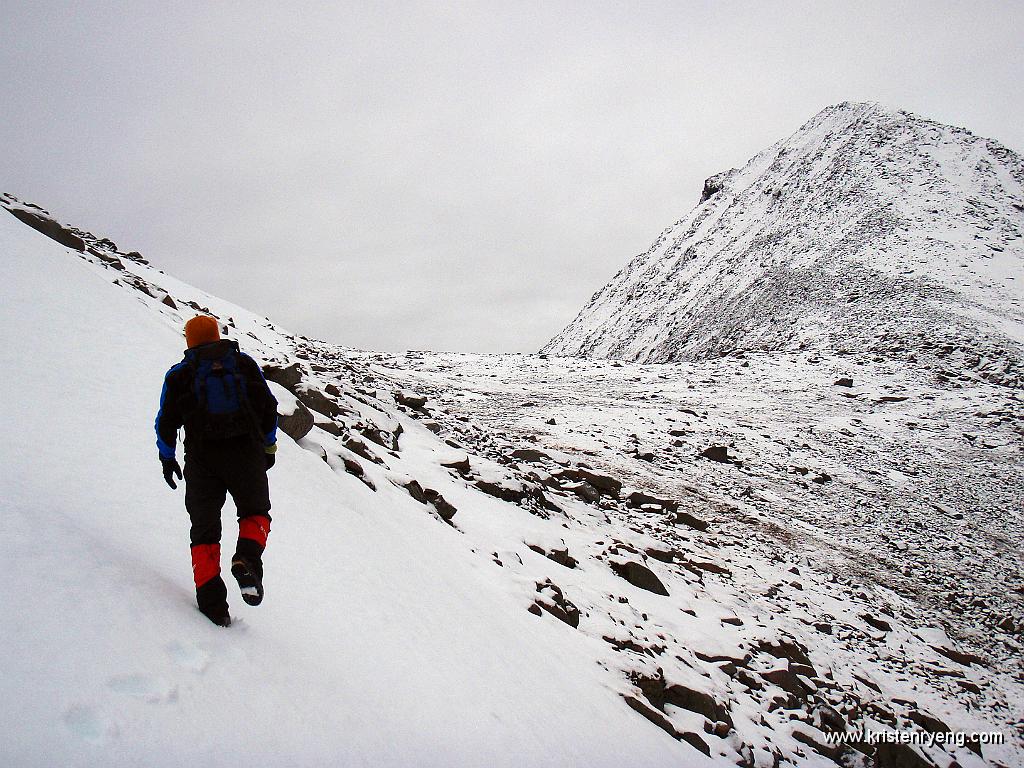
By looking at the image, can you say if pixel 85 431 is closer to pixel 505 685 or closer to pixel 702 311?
pixel 505 685

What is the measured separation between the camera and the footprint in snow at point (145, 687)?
2.47 m

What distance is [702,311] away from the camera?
49.6 metres

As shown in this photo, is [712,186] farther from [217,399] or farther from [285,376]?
[217,399]

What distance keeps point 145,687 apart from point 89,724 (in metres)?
0.32

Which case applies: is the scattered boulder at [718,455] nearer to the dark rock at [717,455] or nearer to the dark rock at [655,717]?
the dark rock at [717,455]

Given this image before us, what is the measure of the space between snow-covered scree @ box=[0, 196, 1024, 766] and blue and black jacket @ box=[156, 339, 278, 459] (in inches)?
30.8

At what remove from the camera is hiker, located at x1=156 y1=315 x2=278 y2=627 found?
3.35m

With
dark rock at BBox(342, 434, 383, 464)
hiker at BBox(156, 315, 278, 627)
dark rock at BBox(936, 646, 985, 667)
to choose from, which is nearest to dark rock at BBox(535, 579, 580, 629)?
dark rock at BBox(342, 434, 383, 464)

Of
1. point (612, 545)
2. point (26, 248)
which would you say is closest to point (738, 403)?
point (612, 545)

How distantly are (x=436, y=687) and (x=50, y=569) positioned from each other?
8.27 feet

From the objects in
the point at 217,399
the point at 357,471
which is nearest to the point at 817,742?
the point at 357,471

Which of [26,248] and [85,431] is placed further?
[26,248]

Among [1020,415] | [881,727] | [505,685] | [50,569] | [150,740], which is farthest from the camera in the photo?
[1020,415]

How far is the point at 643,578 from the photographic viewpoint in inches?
418
